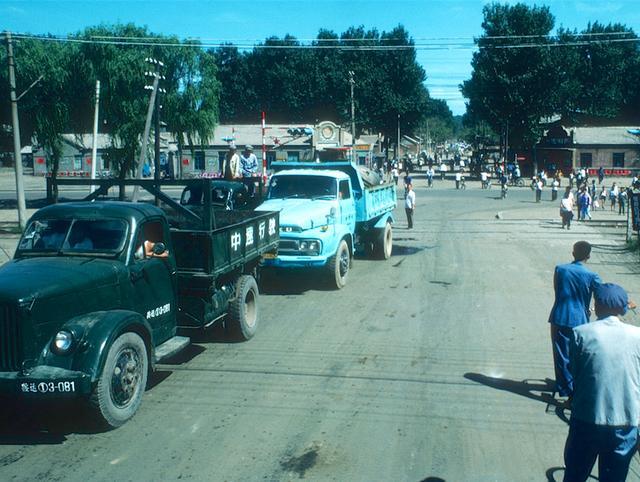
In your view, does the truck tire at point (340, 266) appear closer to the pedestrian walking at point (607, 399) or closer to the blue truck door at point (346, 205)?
the blue truck door at point (346, 205)

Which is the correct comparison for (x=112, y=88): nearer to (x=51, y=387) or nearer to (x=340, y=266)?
(x=340, y=266)

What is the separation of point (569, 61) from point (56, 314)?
61.7 m

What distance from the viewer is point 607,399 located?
14.0 ft

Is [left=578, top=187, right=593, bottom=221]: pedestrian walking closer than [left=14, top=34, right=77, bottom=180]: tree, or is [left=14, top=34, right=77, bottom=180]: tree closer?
[left=578, top=187, right=593, bottom=221]: pedestrian walking

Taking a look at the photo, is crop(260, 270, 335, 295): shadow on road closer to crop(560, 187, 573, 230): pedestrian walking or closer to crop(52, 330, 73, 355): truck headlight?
crop(52, 330, 73, 355): truck headlight

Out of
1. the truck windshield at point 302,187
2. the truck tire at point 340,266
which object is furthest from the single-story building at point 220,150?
the truck tire at point 340,266

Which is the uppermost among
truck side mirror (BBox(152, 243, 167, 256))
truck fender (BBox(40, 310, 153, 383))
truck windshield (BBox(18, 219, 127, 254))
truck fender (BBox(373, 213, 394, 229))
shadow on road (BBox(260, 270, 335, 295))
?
truck windshield (BBox(18, 219, 127, 254))

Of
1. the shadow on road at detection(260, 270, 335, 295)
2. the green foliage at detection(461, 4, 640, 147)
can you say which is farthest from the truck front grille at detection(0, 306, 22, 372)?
the green foliage at detection(461, 4, 640, 147)

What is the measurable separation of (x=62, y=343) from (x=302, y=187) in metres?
8.91

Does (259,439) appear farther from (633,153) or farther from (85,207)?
(633,153)

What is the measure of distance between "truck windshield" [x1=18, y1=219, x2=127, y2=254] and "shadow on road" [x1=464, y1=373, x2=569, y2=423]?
4.45 meters

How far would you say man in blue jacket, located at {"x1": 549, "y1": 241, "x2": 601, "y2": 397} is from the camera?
7.17m

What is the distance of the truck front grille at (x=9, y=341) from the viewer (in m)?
6.24

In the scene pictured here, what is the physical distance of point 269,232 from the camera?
11.6m
